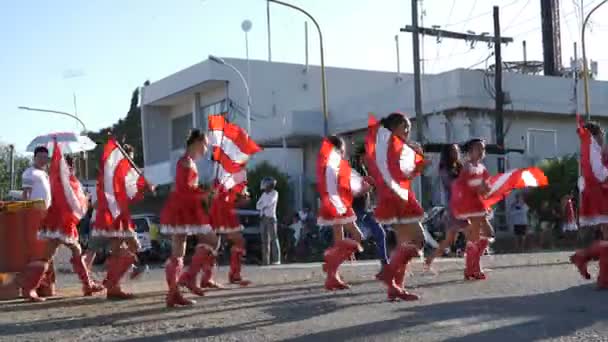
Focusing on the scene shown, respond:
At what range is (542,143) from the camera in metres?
35.6

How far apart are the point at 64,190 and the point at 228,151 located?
2.01 m

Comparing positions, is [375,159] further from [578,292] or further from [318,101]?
[318,101]

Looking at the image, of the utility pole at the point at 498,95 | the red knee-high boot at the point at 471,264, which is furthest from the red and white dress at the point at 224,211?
the utility pole at the point at 498,95

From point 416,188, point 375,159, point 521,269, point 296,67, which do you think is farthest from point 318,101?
point 375,159

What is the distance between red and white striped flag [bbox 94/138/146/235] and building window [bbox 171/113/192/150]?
37214 millimetres

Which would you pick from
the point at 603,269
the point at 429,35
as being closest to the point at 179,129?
the point at 429,35

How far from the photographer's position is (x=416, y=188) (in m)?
30.9

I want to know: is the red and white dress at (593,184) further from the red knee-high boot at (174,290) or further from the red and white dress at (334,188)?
the red knee-high boot at (174,290)

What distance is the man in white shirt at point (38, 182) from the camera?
11117 mm

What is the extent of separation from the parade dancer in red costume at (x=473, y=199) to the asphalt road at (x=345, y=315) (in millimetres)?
447

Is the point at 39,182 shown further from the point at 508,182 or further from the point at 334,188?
the point at 508,182

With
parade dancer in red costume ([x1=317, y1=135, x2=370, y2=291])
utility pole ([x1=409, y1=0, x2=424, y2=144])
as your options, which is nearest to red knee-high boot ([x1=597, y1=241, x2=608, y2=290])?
parade dancer in red costume ([x1=317, y1=135, x2=370, y2=291])

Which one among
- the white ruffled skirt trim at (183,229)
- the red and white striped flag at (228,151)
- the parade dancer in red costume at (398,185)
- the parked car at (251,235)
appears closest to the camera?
the parade dancer in red costume at (398,185)

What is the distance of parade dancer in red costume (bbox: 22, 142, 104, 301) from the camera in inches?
400
